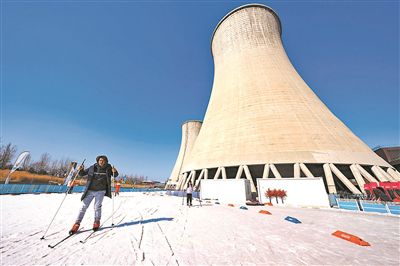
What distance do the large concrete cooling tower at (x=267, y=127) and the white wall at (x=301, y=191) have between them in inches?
56.3

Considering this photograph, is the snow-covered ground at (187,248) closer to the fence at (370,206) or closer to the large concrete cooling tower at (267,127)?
the fence at (370,206)

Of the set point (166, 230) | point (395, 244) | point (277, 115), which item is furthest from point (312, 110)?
point (166, 230)

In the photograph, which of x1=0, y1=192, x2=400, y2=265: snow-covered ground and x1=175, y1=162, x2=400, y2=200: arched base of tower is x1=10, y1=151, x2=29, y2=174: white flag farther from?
x1=0, y1=192, x2=400, y2=265: snow-covered ground

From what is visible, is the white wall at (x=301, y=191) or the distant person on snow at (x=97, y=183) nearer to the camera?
the distant person on snow at (x=97, y=183)

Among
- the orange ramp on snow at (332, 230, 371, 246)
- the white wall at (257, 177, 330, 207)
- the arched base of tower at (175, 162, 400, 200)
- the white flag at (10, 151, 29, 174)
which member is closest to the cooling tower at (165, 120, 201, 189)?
the arched base of tower at (175, 162, 400, 200)

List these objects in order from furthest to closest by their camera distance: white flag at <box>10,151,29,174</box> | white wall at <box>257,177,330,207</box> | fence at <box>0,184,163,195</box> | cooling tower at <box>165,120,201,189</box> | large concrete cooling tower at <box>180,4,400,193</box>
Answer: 1. cooling tower at <box>165,120,201,189</box>
2. white flag at <box>10,151,29,174</box>
3. fence at <box>0,184,163,195</box>
4. large concrete cooling tower at <box>180,4,400,193</box>
5. white wall at <box>257,177,330,207</box>

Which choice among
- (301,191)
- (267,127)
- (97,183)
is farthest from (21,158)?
(301,191)

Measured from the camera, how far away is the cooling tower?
38844mm

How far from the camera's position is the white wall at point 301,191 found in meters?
10.4

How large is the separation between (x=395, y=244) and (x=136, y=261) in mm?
5504

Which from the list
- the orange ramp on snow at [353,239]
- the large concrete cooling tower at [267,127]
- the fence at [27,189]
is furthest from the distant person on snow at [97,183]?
the fence at [27,189]

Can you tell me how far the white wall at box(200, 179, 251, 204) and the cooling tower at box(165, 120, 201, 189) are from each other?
24.9 metres

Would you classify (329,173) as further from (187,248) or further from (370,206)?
(187,248)

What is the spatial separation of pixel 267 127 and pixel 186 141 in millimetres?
28787
